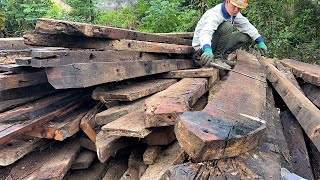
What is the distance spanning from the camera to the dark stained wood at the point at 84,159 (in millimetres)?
2709

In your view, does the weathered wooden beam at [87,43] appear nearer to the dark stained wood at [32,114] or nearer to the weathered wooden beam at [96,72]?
the weathered wooden beam at [96,72]

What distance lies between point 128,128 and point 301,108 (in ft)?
5.16

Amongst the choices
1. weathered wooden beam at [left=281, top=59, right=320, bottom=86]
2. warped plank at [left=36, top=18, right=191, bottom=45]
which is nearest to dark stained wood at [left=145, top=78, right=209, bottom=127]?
warped plank at [left=36, top=18, right=191, bottom=45]

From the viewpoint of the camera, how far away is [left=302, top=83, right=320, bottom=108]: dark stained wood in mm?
3646

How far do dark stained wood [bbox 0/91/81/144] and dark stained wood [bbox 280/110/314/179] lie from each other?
189 centimetres

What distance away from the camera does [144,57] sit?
344cm

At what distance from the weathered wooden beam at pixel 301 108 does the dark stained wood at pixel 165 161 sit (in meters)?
0.91

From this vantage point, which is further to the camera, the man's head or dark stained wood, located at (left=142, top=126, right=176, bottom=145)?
the man's head

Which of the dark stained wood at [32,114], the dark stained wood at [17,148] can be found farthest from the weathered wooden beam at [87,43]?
the dark stained wood at [17,148]

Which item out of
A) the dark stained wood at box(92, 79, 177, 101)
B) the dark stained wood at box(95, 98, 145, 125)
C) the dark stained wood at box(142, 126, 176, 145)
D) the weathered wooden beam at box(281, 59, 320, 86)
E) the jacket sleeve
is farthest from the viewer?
the jacket sleeve

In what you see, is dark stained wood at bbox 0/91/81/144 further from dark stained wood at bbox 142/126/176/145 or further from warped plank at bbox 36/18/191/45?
dark stained wood at bbox 142/126/176/145

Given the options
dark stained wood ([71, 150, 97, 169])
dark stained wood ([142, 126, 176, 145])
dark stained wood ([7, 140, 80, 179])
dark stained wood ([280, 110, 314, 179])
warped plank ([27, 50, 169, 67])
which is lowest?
dark stained wood ([71, 150, 97, 169])

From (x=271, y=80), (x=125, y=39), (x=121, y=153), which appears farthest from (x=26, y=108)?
(x=271, y=80)

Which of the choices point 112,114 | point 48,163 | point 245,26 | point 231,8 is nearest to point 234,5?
point 231,8
